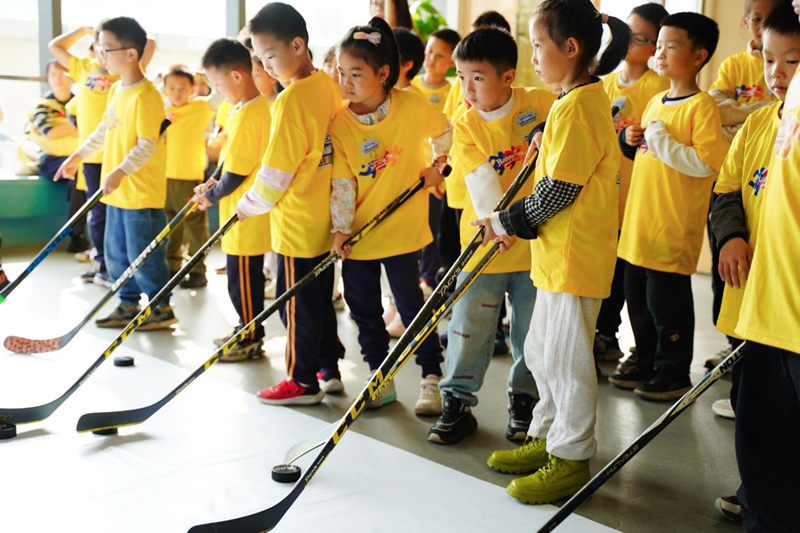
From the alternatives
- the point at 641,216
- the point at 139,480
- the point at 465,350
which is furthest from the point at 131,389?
the point at 641,216

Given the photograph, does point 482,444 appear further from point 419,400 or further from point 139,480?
point 139,480

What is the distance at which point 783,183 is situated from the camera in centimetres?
153

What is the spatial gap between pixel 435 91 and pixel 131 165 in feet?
5.21

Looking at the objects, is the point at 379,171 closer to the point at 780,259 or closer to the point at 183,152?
the point at 780,259

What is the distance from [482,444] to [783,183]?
140 cm

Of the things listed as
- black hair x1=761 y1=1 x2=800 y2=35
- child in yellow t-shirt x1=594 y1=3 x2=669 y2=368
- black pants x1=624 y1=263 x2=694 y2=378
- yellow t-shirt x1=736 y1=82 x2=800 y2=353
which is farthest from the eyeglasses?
yellow t-shirt x1=736 y1=82 x2=800 y2=353

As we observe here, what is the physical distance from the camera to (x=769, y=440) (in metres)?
1.63

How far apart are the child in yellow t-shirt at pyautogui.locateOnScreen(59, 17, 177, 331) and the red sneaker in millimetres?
1212

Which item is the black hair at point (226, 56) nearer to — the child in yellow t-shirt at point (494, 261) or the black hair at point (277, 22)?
the black hair at point (277, 22)

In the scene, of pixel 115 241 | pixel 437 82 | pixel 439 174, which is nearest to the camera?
pixel 439 174

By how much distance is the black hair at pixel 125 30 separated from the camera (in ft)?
12.7

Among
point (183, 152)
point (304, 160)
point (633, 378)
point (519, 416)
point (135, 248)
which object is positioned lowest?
point (633, 378)

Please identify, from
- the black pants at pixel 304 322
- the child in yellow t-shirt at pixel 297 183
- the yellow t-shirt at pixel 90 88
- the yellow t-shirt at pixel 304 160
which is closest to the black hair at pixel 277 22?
the child in yellow t-shirt at pixel 297 183

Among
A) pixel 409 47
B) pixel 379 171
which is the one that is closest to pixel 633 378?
pixel 379 171
